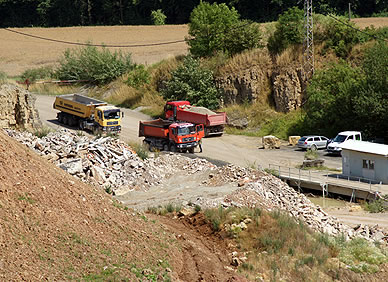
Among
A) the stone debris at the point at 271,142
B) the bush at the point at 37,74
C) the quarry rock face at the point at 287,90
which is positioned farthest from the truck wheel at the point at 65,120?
the bush at the point at 37,74

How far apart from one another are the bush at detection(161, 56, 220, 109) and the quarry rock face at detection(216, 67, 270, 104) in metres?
1.11

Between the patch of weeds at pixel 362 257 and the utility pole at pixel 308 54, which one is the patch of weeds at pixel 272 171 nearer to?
the patch of weeds at pixel 362 257

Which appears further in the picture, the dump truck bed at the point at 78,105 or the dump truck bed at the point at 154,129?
the dump truck bed at the point at 78,105

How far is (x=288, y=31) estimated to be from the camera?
184 ft

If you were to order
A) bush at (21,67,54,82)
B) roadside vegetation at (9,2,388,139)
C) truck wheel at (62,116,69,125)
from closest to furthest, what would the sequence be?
roadside vegetation at (9,2,388,139)
truck wheel at (62,116,69,125)
bush at (21,67,54,82)

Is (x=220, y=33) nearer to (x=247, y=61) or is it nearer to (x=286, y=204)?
(x=247, y=61)

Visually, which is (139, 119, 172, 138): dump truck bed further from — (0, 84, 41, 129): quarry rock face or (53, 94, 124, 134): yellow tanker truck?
(0, 84, 41, 129): quarry rock face

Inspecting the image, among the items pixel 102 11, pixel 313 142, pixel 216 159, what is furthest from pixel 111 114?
pixel 102 11

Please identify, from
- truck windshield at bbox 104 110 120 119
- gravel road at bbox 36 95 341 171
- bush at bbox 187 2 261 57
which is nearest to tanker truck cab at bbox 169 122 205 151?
gravel road at bbox 36 95 341 171

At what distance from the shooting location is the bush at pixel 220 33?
198ft

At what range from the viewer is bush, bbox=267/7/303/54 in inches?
2189

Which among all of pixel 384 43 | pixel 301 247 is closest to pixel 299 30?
pixel 384 43

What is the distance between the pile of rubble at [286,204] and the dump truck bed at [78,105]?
70.7ft

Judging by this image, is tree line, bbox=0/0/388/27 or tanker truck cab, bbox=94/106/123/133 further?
tree line, bbox=0/0/388/27
